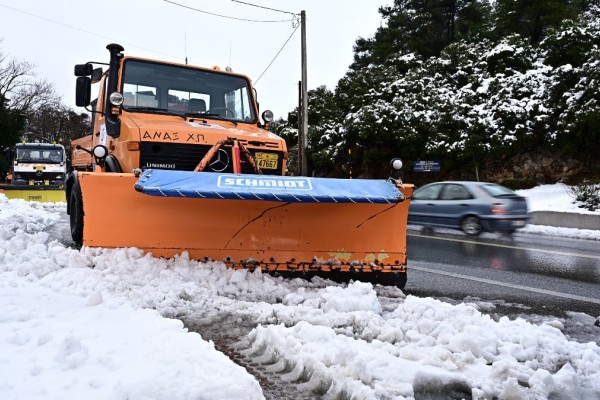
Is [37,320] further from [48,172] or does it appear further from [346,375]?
[48,172]

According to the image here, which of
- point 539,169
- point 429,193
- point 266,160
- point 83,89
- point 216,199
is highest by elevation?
point 83,89

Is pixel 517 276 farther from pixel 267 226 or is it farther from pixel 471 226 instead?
pixel 471 226

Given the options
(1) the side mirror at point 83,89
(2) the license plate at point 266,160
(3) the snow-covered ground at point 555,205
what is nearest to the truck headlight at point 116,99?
(1) the side mirror at point 83,89

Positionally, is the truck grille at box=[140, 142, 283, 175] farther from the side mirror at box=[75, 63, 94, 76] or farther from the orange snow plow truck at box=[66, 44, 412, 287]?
the side mirror at box=[75, 63, 94, 76]

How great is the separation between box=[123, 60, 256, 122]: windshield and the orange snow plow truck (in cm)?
2

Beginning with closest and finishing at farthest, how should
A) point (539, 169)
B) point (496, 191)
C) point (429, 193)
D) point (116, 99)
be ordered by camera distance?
point (116, 99) → point (496, 191) → point (429, 193) → point (539, 169)

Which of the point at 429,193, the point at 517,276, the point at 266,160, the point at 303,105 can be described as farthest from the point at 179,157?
the point at 303,105

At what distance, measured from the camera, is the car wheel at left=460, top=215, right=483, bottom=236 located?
1172 cm

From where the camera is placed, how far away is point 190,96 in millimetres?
6809

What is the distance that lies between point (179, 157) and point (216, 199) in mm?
1202

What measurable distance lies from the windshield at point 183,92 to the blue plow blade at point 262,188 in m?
2.10

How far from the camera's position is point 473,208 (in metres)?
11.8

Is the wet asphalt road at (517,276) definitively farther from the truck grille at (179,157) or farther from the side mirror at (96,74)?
the side mirror at (96,74)

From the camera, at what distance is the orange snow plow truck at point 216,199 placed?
15.7 ft
